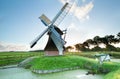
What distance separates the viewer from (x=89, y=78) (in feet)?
66.4

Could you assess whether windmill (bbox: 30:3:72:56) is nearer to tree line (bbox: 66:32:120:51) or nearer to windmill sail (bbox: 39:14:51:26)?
windmill sail (bbox: 39:14:51:26)

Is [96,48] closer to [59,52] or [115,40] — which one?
[115,40]

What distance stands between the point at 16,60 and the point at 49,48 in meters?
9.48

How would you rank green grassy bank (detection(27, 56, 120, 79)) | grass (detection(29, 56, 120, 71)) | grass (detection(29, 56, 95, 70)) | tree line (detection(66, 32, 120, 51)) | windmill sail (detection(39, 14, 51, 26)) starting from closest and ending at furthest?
green grassy bank (detection(27, 56, 120, 79)) < grass (detection(29, 56, 120, 71)) < grass (detection(29, 56, 95, 70)) < windmill sail (detection(39, 14, 51, 26)) < tree line (detection(66, 32, 120, 51))

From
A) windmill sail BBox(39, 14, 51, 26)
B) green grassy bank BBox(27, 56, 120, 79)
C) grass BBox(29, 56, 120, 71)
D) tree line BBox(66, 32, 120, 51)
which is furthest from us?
tree line BBox(66, 32, 120, 51)

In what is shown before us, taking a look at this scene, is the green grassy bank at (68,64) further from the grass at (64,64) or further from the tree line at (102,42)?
the tree line at (102,42)

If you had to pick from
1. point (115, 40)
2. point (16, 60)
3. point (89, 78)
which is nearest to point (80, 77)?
point (89, 78)

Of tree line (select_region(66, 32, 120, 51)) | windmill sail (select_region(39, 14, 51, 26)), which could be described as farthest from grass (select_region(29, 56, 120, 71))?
tree line (select_region(66, 32, 120, 51))

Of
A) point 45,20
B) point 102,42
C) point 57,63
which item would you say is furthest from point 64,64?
point 102,42

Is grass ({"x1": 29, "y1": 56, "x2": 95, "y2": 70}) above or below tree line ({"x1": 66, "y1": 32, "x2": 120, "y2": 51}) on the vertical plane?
below

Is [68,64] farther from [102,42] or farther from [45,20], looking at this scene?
[102,42]

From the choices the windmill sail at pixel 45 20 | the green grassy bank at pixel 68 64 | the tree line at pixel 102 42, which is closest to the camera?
the green grassy bank at pixel 68 64

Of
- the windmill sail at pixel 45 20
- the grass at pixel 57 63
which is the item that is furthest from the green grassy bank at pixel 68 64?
the windmill sail at pixel 45 20

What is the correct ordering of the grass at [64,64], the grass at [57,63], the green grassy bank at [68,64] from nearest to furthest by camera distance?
the green grassy bank at [68,64] < the grass at [64,64] < the grass at [57,63]
